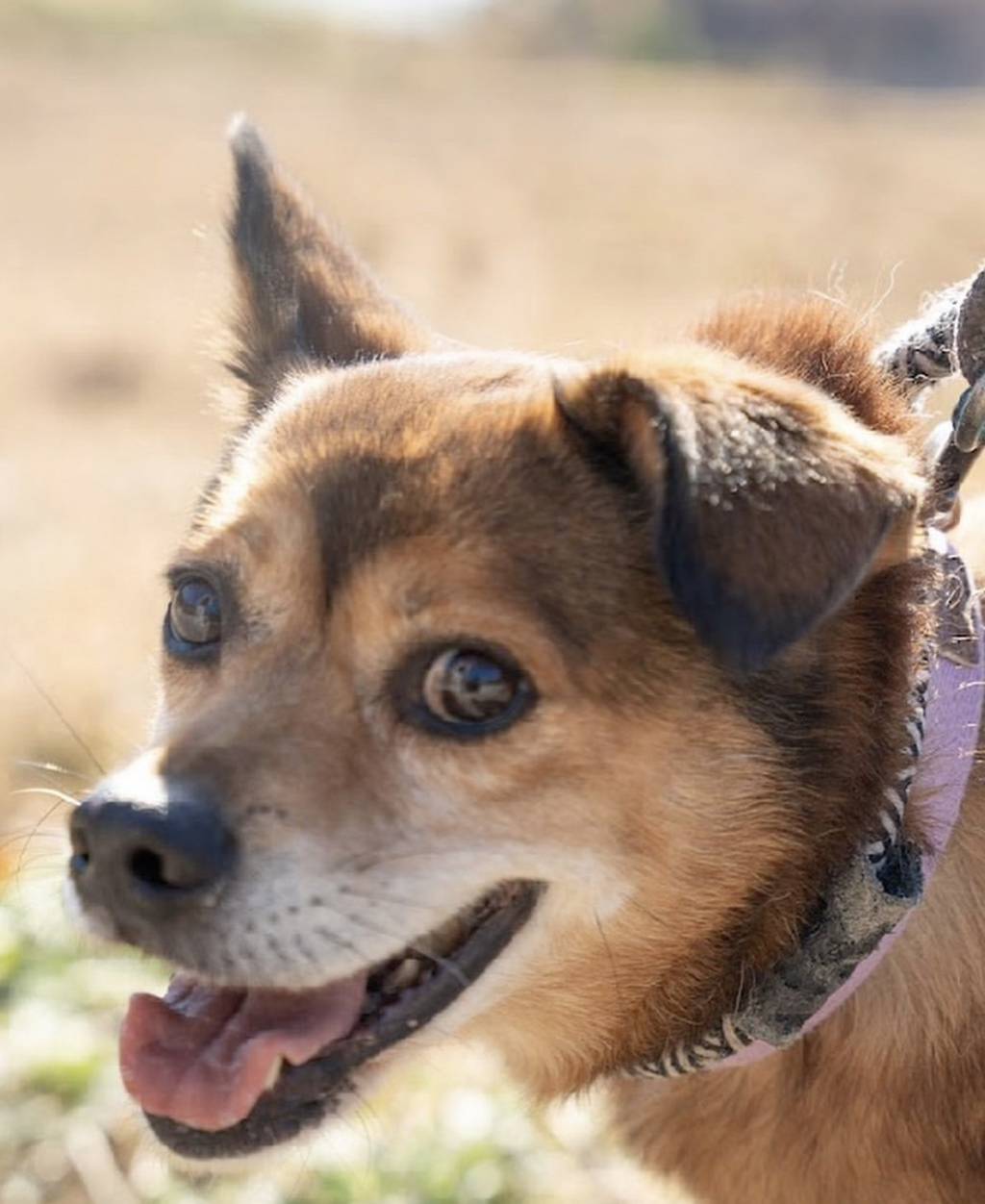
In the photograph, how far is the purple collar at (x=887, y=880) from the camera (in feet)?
8.99

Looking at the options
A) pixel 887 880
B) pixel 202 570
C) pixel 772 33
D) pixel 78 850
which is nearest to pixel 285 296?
pixel 202 570

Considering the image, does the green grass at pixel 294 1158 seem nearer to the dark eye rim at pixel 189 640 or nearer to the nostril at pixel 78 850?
the dark eye rim at pixel 189 640

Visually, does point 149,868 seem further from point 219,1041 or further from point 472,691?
point 472,691

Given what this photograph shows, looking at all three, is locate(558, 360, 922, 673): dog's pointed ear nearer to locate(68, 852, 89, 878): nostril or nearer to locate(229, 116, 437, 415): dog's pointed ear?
locate(68, 852, 89, 878): nostril

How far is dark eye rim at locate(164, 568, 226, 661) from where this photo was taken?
308 cm

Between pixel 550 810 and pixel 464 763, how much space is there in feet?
0.53

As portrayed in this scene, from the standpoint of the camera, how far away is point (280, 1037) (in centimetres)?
279

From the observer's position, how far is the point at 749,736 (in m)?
2.83

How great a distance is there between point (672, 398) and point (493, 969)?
101cm

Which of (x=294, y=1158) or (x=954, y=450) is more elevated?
(x=954, y=450)

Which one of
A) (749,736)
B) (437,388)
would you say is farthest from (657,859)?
(437,388)

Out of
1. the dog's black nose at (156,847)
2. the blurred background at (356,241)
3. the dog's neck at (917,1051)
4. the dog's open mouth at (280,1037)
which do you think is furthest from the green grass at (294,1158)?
the dog's black nose at (156,847)

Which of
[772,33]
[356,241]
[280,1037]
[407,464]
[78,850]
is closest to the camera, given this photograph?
[78,850]

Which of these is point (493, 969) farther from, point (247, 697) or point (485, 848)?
point (247, 697)
